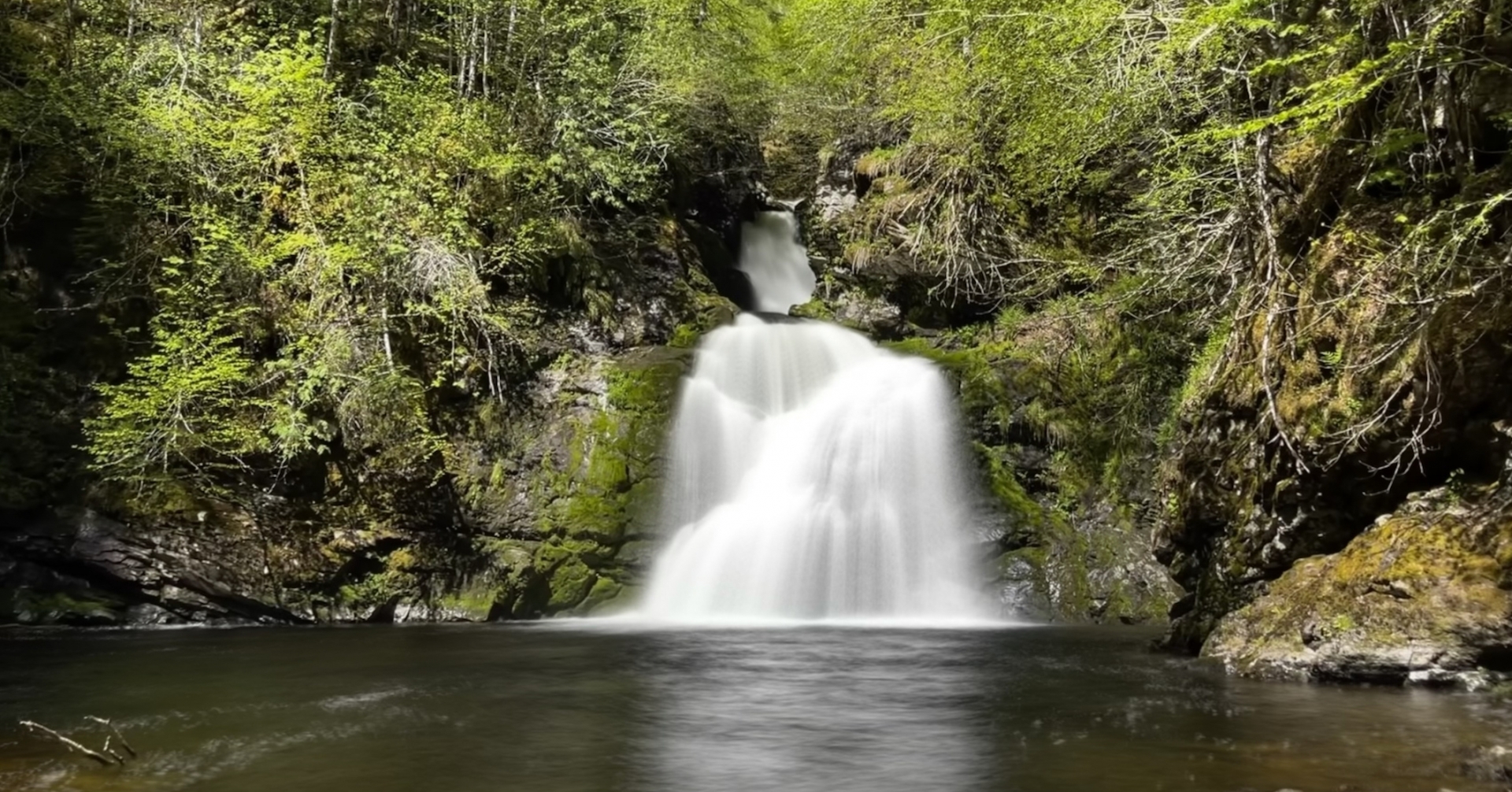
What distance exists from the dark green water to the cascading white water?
3251mm

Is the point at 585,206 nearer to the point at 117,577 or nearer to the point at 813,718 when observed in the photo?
the point at 117,577

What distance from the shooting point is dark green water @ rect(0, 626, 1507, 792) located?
14.7ft

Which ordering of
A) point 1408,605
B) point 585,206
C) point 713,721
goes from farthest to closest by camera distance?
point 585,206 → point 1408,605 → point 713,721

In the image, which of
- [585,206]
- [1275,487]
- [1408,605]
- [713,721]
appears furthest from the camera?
[585,206]

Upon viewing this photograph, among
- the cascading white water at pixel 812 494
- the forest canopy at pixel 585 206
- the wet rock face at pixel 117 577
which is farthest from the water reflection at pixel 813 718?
the wet rock face at pixel 117 577

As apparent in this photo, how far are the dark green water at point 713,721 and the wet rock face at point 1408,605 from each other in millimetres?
266

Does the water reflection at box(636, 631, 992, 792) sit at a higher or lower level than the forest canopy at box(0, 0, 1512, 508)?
lower

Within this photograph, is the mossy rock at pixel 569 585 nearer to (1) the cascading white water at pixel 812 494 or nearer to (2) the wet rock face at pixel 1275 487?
(1) the cascading white water at pixel 812 494

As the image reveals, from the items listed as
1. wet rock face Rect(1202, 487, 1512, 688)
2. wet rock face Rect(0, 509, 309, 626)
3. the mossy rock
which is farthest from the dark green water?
the mossy rock

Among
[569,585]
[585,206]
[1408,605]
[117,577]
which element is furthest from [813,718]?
[585,206]

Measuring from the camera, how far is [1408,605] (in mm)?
6215

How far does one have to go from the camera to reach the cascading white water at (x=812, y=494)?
40.7 ft

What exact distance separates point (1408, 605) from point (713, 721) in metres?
4.68

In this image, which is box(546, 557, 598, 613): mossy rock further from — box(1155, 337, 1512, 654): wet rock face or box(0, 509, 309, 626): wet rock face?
box(1155, 337, 1512, 654): wet rock face
